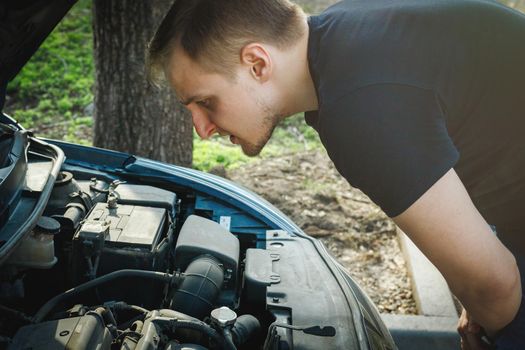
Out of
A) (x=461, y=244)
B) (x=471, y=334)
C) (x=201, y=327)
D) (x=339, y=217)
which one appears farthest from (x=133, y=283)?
(x=339, y=217)

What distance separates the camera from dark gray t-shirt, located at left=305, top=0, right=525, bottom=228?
4.34ft

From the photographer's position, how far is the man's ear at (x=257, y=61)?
1.59 m

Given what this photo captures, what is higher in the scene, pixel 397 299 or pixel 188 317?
pixel 188 317

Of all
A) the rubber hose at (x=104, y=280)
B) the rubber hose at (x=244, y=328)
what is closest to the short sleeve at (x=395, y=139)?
the rubber hose at (x=244, y=328)

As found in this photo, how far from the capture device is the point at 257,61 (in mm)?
1604

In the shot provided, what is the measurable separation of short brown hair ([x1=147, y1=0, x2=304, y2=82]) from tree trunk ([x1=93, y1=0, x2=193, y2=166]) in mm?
2012

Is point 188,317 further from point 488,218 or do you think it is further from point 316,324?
point 488,218

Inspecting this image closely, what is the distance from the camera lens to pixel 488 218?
179 centimetres

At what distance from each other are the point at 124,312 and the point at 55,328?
358 mm

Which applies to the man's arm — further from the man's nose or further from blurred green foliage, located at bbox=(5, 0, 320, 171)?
blurred green foliage, located at bbox=(5, 0, 320, 171)

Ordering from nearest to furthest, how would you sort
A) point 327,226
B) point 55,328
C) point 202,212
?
point 55,328 < point 202,212 < point 327,226

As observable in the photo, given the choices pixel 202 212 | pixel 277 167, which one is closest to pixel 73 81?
pixel 277 167

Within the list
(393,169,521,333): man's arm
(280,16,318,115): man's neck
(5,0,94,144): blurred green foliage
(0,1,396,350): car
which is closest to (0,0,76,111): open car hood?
(0,1,396,350): car

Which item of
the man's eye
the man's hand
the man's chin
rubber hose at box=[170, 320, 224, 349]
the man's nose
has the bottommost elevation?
the man's hand
